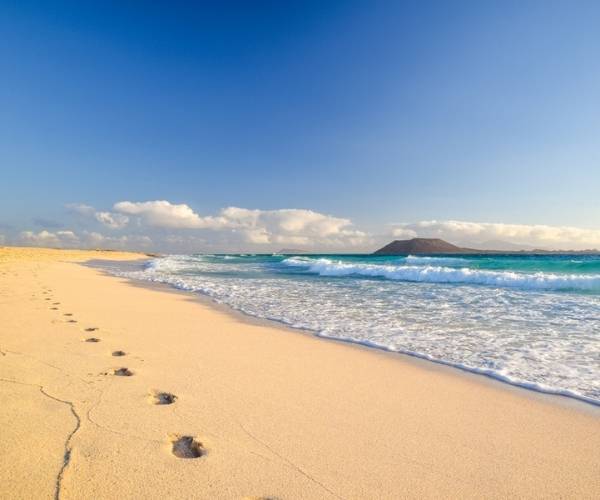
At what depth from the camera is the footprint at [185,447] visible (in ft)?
6.75

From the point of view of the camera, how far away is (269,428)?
7.90 ft

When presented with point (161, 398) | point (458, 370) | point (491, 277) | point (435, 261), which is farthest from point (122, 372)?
point (435, 261)

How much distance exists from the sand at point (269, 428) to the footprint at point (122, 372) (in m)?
0.04

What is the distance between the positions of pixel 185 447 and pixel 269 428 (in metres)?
0.58

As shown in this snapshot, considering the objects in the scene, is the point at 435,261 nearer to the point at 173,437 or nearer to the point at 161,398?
the point at 161,398

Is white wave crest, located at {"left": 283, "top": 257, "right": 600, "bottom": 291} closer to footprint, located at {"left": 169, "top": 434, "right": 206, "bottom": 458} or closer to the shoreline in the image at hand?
the shoreline

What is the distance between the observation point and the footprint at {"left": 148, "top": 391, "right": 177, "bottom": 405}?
276cm

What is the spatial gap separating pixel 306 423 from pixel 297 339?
110 inches

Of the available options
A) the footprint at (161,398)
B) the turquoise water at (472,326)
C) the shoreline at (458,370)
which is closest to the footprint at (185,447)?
the footprint at (161,398)

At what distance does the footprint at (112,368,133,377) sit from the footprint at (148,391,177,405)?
587 millimetres

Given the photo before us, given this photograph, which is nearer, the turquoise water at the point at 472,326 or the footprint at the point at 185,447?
the footprint at the point at 185,447

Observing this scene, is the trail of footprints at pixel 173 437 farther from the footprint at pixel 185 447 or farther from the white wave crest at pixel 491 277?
the white wave crest at pixel 491 277

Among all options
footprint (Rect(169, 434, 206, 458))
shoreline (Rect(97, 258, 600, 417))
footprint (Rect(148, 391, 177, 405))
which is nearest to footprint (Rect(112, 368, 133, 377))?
footprint (Rect(148, 391, 177, 405))

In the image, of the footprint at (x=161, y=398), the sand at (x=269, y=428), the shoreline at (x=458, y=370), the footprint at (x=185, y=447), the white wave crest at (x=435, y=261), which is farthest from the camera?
the white wave crest at (x=435, y=261)
